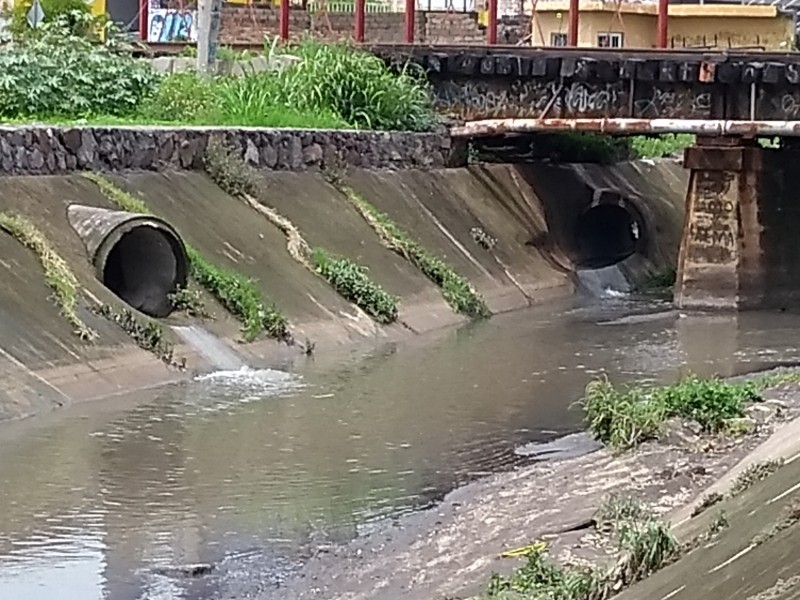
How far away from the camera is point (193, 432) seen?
48.8 feet

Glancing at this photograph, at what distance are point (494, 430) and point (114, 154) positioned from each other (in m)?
7.91

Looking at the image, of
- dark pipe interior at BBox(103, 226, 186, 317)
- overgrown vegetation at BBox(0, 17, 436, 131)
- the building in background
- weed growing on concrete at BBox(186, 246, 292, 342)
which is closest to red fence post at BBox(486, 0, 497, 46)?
overgrown vegetation at BBox(0, 17, 436, 131)

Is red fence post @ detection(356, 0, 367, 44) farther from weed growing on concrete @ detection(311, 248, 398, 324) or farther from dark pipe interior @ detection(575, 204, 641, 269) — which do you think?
weed growing on concrete @ detection(311, 248, 398, 324)

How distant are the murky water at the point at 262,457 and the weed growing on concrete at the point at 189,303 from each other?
124 centimetres

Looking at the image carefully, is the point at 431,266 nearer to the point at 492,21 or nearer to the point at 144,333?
the point at 144,333

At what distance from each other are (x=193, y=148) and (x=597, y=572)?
16.1 metres

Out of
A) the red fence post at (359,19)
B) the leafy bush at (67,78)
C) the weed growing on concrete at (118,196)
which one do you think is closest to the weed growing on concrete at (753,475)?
the weed growing on concrete at (118,196)

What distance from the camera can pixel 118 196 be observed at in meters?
20.5

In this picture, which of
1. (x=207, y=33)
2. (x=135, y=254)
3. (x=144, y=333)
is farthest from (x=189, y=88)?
(x=144, y=333)

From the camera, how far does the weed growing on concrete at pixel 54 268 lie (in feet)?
56.1

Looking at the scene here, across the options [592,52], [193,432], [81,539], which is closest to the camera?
[81,539]

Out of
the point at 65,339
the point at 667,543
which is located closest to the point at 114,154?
the point at 65,339

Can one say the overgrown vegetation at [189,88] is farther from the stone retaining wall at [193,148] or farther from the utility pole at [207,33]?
the stone retaining wall at [193,148]

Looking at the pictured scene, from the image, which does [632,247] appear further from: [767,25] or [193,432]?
[193,432]
